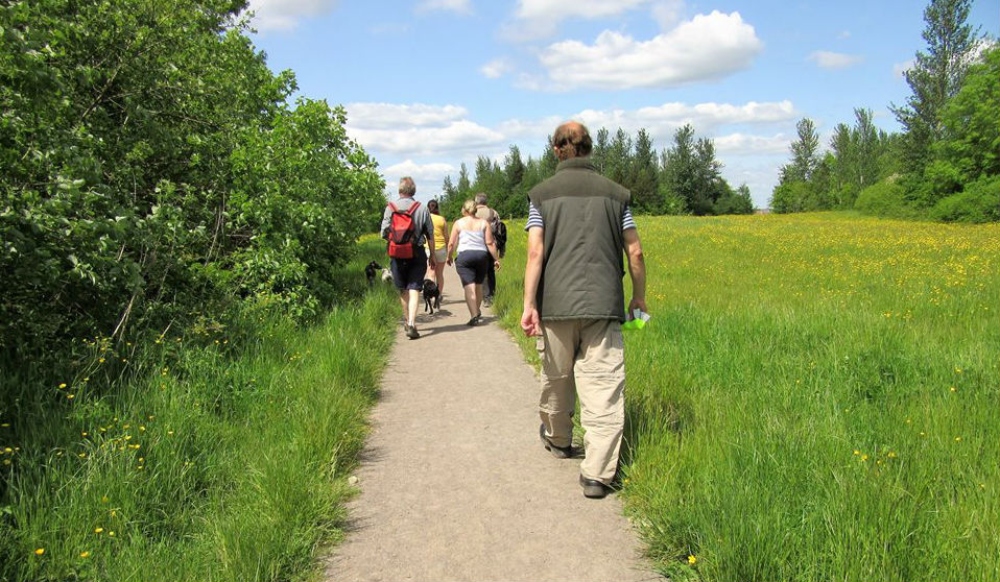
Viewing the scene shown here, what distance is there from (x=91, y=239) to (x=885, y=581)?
16.5 ft

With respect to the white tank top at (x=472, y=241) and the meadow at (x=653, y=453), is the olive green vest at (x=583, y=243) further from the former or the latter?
the white tank top at (x=472, y=241)

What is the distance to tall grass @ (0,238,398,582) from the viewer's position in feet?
9.65

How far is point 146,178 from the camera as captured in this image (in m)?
7.66

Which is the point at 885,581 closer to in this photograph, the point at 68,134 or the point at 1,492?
the point at 1,492

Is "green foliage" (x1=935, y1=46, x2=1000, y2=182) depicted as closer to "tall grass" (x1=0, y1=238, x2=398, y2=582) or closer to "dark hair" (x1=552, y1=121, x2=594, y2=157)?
"dark hair" (x1=552, y1=121, x2=594, y2=157)

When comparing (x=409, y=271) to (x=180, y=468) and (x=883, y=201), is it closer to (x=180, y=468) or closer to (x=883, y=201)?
(x=180, y=468)

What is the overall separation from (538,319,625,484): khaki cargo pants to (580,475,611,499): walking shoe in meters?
0.03

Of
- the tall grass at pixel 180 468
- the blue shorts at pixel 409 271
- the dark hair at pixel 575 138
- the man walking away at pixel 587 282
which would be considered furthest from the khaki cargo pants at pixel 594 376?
the blue shorts at pixel 409 271

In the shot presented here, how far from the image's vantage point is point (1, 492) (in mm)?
3379

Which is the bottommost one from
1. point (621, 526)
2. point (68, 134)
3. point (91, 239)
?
point (621, 526)

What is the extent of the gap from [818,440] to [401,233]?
587cm

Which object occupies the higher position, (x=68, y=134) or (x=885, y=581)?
(x=68, y=134)

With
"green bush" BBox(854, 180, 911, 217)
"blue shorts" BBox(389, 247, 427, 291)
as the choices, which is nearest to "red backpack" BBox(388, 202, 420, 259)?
"blue shorts" BBox(389, 247, 427, 291)

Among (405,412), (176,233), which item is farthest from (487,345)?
(176,233)
